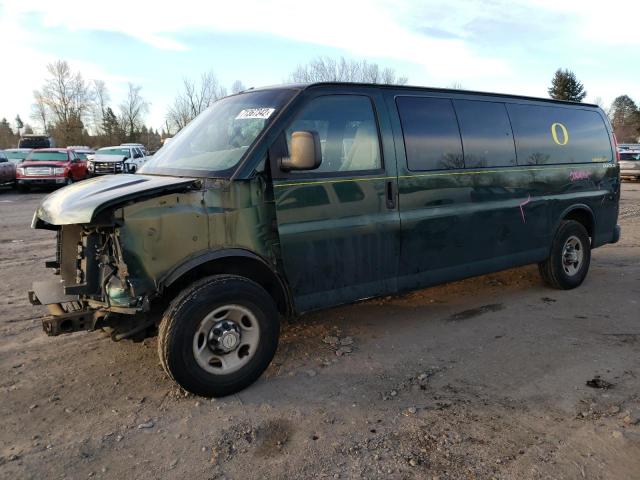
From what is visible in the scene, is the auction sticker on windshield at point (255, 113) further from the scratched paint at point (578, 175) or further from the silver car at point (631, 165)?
the silver car at point (631, 165)

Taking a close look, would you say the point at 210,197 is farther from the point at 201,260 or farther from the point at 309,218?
the point at 309,218

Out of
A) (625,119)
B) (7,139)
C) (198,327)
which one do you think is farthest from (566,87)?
(7,139)

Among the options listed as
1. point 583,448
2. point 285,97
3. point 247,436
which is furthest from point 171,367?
point 583,448

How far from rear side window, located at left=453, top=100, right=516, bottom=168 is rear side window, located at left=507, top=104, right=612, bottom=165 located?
0.17 m

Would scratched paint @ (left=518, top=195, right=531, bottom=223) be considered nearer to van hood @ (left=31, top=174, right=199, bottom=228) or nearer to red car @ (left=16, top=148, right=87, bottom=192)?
van hood @ (left=31, top=174, right=199, bottom=228)

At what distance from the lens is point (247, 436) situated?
3.11m

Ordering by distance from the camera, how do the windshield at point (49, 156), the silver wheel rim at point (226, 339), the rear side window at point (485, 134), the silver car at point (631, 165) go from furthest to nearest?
the silver car at point (631, 165)
the windshield at point (49, 156)
the rear side window at point (485, 134)
the silver wheel rim at point (226, 339)

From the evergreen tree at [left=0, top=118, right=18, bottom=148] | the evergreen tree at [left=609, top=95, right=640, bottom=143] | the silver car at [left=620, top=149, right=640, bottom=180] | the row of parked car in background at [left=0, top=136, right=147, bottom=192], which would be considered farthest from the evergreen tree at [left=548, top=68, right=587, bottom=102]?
the evergreen tree at [left=0, top=118, right=18, bottom=148]

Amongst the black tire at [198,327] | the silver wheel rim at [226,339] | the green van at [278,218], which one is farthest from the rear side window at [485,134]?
the silver wheel rim at [226,339]

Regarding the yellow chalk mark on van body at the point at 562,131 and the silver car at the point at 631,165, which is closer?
the yellow chalk mark on van body at the point at 562,131

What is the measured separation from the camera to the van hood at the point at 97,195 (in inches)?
125

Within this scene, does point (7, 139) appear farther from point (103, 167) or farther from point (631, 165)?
point (631, 165)

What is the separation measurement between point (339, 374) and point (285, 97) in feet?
7.00

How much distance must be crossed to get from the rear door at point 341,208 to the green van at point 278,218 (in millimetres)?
11
